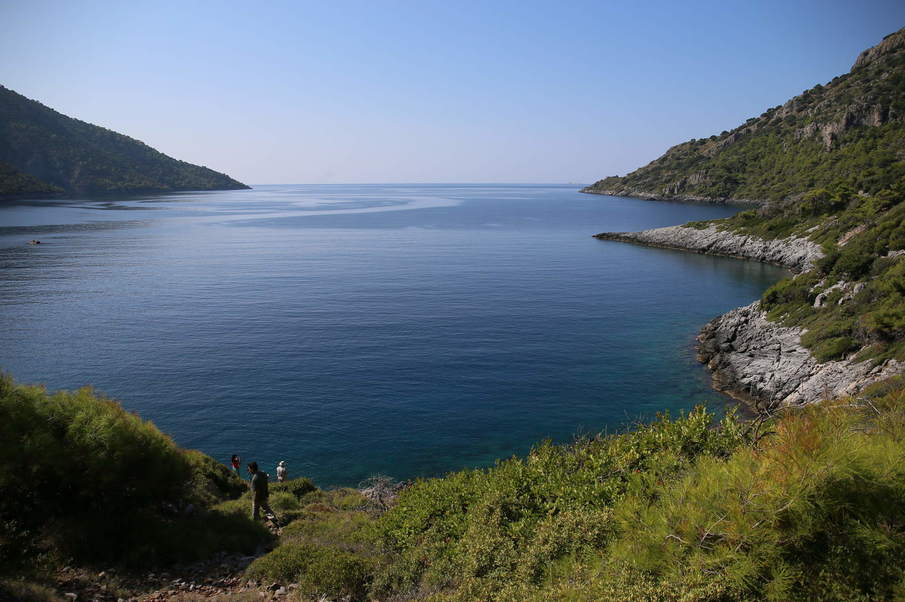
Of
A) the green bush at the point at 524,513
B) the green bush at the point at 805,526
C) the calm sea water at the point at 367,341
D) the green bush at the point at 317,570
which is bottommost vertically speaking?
the calm sea water at the point at 367,341

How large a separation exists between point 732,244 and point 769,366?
208 feet

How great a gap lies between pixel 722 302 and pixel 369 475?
159 feet

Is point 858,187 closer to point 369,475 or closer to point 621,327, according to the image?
point 621,327

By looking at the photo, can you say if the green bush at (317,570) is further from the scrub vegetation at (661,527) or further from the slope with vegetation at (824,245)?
the slope with vegetation at (824,245)

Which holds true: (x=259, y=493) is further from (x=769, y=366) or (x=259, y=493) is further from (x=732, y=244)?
(x=732, y=244)

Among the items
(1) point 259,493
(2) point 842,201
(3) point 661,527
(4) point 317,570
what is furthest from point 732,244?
(4) point 317,570

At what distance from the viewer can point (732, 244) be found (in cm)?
9138

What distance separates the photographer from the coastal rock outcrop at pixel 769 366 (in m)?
29.0

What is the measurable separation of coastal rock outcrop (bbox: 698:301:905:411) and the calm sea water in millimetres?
1924

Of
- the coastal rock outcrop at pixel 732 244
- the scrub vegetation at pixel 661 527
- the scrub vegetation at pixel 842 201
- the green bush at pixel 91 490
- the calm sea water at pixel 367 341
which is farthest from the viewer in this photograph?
the coastal rock outcrop at pixel 732 244

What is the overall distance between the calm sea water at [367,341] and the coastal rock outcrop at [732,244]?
11.3 ft

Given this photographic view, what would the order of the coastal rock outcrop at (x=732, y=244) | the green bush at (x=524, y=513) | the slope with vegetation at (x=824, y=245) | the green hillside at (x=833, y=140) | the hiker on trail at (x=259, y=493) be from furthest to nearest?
the green hillside at (x=833, y=140) → the coastal rock outcrop at (x=732, y=244) → the slope with vegetation at (x=824, y=245) → the hiker on trail at (x=259, y=493) → the green bush at (x=524, y=513)

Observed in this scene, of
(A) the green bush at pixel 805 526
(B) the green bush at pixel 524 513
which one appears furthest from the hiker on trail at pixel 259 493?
(A) the green bush at pixel 805 526

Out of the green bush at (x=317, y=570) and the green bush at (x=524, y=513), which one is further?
the green bush at (x=317, y=570)
